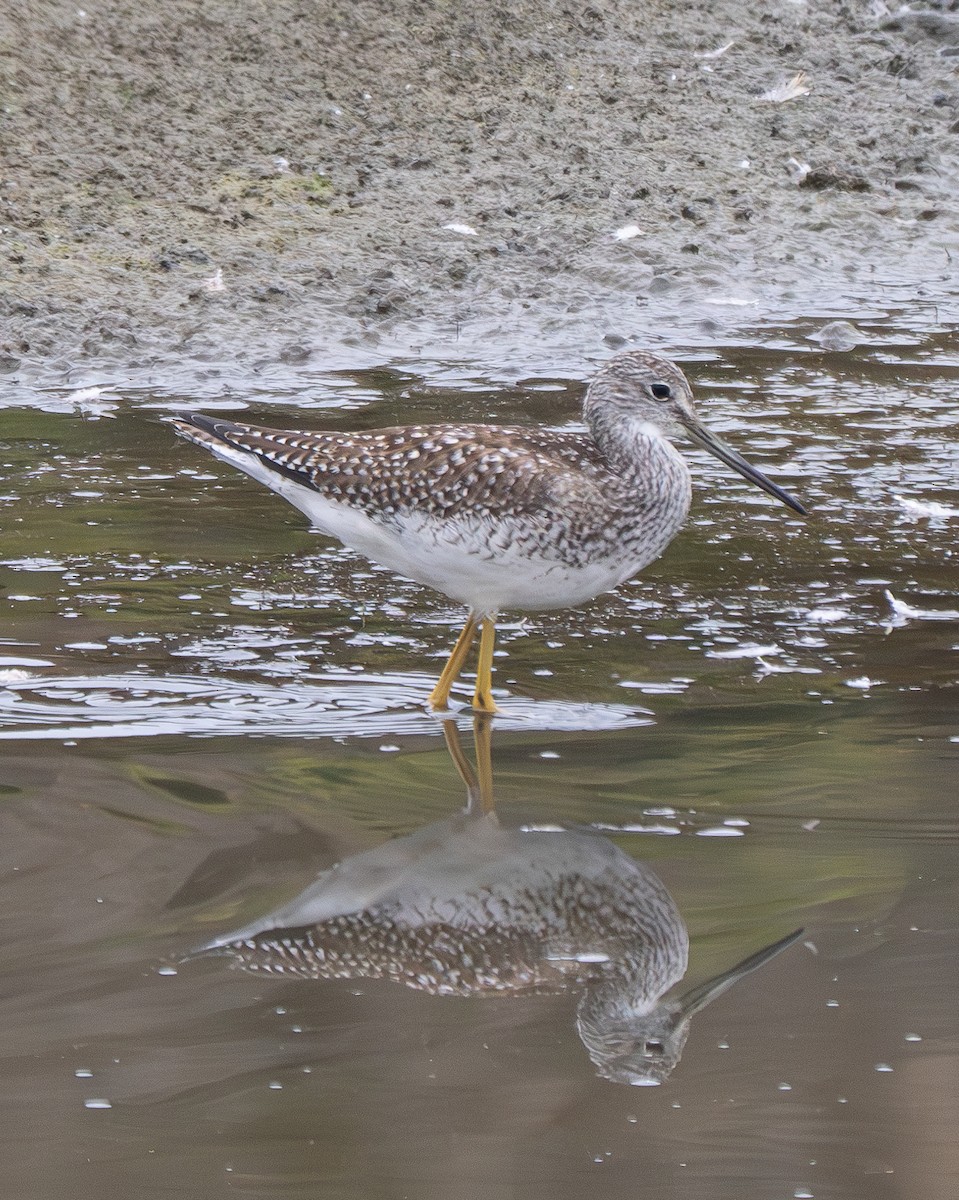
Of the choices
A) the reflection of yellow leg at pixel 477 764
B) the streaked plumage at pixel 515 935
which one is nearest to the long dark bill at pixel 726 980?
the streaked plumage at pixel 515 935

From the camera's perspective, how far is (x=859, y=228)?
11.1m

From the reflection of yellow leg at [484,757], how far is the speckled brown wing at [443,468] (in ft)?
2.01

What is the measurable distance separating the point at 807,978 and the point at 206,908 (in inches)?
53.7

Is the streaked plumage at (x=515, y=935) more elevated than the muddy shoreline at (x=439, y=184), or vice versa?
the muddy shoreline at (x=439, y=184)

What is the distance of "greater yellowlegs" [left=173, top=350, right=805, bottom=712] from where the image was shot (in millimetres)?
5527

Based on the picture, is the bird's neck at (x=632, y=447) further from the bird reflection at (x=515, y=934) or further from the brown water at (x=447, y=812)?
the bird reflection at (x=515, y=934)

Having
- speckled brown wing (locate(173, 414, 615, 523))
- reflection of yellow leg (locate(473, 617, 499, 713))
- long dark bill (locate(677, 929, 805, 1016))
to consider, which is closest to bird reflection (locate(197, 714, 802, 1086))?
long dark bill (locate(677, 929, 805, 1016))

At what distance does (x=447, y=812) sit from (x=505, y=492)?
112 cm

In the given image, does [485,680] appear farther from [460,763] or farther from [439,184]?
[439,184]

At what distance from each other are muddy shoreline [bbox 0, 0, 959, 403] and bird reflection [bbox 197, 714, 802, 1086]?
478 cm

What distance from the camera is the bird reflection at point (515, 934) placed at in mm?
3881

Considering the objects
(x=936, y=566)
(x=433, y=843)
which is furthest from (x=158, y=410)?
(x=433, y=843)

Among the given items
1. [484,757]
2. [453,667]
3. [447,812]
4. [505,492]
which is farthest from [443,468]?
[447,812]

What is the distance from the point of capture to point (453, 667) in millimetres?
5777
